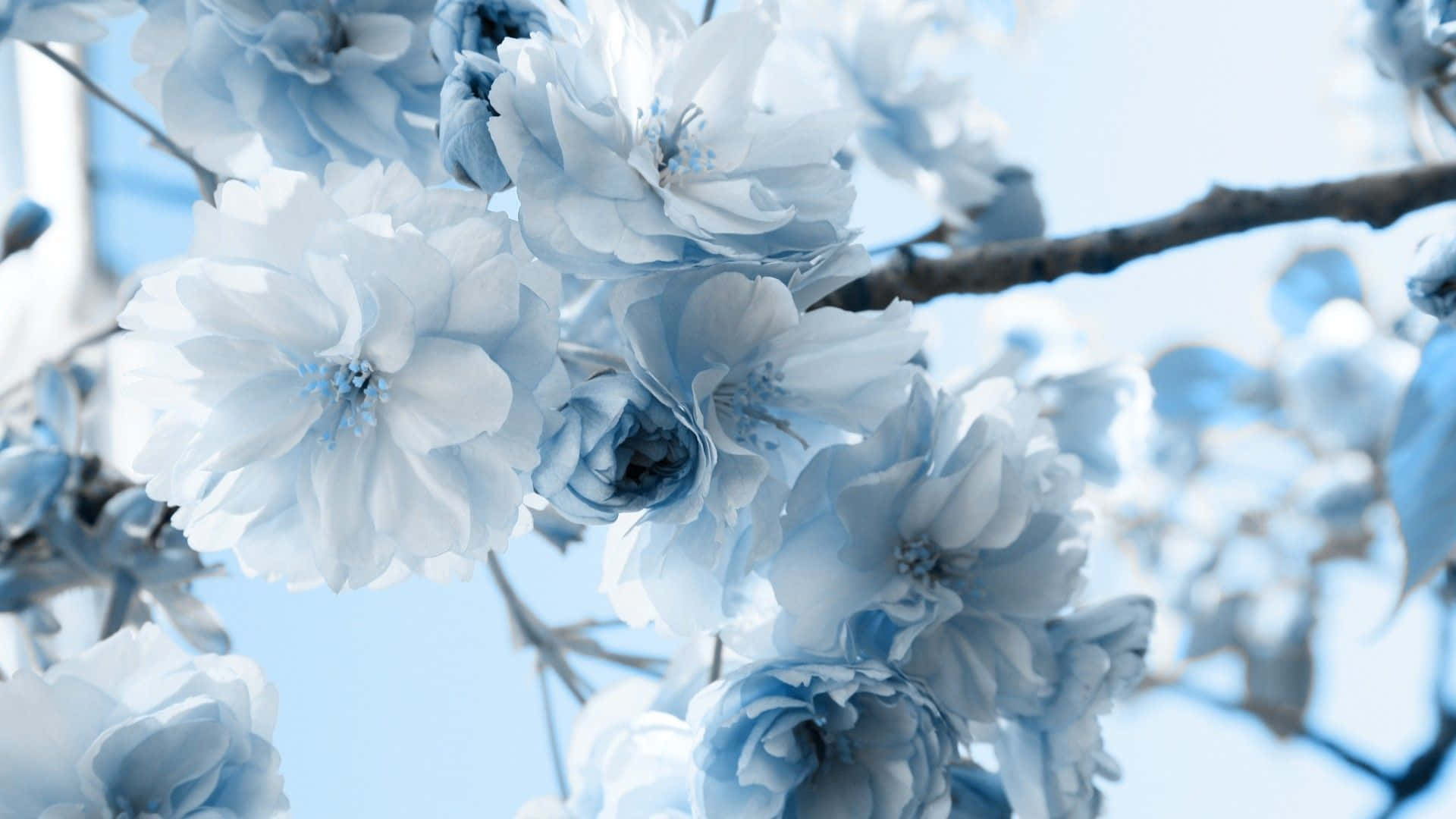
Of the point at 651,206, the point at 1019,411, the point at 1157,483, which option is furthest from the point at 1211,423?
the point at 651,206

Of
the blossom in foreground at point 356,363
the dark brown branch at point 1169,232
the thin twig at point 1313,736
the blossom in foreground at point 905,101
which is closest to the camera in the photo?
the blossom in foreground at point 356,363

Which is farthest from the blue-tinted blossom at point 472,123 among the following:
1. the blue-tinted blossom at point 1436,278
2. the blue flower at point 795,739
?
the blue-tinted blossom at point 1436,278

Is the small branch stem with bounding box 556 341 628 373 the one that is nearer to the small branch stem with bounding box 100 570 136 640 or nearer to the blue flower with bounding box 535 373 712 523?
the blue flower with bounding box 535 373 712 523

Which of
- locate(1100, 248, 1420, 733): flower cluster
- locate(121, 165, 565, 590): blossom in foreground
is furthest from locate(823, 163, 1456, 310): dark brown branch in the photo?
locate(1100, 248, 1420, 733): flower cluster

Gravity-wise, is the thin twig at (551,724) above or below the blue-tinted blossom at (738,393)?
below

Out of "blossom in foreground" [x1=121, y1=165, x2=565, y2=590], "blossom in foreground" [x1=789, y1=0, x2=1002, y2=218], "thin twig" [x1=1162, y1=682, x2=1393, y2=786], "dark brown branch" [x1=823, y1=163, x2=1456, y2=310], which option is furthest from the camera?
"thin twig" [x1=1162, y1=682, x2=1393, y2=786]

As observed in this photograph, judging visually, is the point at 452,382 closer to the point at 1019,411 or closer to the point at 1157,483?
the point at 1019,411

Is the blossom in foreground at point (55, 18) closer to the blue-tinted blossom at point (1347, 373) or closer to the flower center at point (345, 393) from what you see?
the flower center at point (345, 393)
